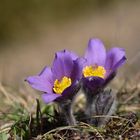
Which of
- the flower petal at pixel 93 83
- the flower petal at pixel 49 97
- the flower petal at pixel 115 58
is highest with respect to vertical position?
the flower petal at pixel 115 58

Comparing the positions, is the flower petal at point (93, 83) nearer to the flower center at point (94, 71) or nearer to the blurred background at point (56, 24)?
the flower center at point (94, 71)

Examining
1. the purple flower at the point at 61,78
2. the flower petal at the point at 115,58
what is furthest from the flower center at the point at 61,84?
the flower petal at the point at 115,58

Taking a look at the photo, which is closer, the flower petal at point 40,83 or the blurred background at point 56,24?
the flower petal at point 40,83

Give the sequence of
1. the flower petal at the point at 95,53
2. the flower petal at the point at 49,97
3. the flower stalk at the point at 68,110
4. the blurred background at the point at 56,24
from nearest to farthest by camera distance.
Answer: the flower petal at the point at 49,97 < the flower stalk at the point at 68,110 < the flower petal at the point at 95,53 < the blurred background at the point at 56,24

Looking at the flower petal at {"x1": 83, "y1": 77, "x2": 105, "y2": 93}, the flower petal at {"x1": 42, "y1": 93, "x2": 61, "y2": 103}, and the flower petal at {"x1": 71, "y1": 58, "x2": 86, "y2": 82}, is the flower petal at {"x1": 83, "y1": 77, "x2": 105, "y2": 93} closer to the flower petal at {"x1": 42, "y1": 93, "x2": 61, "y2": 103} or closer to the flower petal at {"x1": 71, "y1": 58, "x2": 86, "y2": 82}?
the flower petal at {"x1": 71, "y1": 58, "x2": 86, "y2": 82}

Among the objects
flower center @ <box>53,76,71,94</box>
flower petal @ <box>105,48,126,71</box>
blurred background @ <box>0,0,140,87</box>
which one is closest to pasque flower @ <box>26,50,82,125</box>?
flower center @ <box>53,76,71,94</box>

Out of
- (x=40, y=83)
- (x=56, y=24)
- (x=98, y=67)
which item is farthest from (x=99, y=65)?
(x=56, y=24)

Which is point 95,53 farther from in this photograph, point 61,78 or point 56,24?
point 56,24

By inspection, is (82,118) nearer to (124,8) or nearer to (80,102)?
(80,102)
